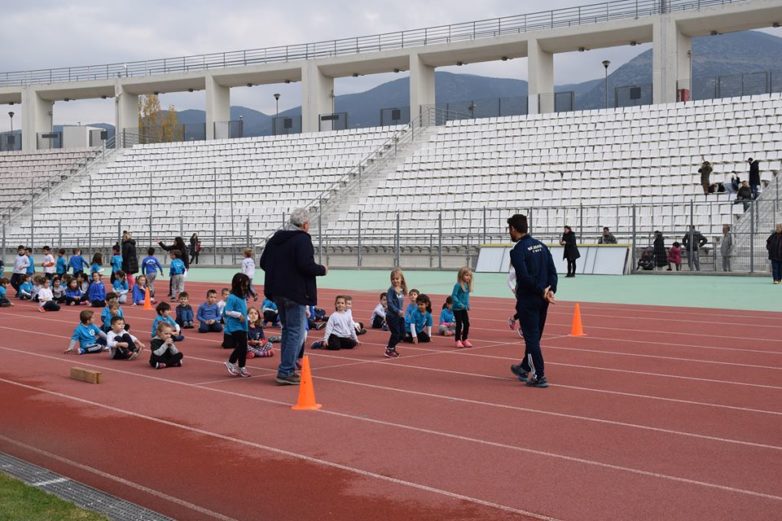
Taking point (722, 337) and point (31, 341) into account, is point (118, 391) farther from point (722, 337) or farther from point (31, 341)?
point (722, 337)

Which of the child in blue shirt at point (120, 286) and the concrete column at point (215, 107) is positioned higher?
the concrete column at point (215, 107)

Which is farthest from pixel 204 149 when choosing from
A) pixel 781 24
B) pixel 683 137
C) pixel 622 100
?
pixel 781 24

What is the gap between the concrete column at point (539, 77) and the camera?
149ft

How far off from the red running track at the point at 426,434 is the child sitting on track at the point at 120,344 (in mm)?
192

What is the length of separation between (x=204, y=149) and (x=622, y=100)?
929 inches

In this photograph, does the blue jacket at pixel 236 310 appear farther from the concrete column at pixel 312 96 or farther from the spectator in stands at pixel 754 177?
the concrete column at pixel 312 96

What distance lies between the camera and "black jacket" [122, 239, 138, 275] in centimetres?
2325

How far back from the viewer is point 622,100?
43469 millimetres

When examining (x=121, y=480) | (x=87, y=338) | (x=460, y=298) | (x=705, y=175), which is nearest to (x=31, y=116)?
(x=705, y=175)

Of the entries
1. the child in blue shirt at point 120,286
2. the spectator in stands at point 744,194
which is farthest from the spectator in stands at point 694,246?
the child in blue shirt at point 120,286

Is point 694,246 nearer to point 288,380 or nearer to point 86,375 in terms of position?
point 288,380

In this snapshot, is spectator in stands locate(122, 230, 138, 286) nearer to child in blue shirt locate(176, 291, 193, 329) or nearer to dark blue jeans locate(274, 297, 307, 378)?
child in blue shirt locate(176, 291, 193, 329)

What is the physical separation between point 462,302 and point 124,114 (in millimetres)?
50746

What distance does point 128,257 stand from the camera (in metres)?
23.4
